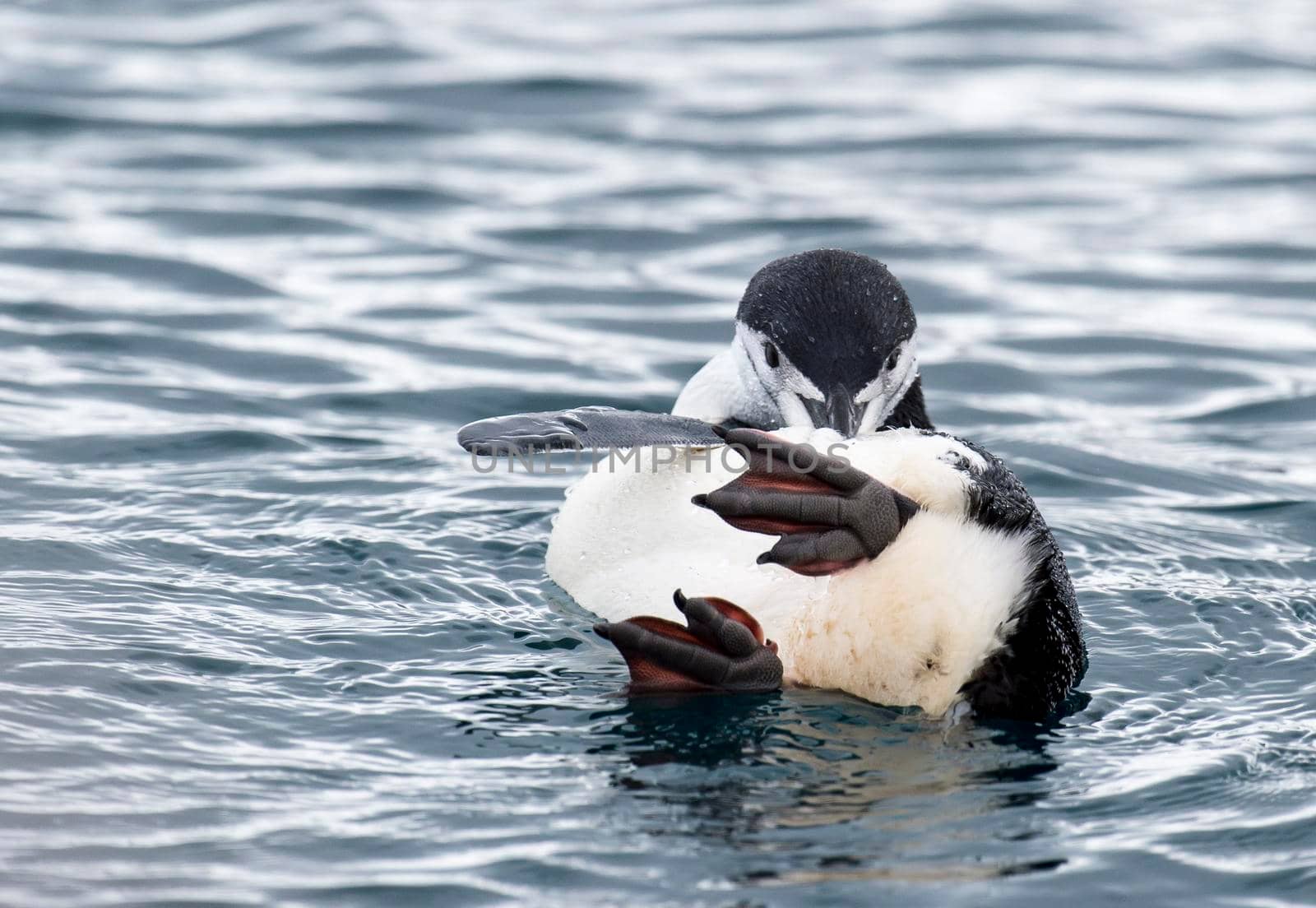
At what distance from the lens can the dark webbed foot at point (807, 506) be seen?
3898 mm

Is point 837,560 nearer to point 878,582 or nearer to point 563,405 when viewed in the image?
point 878,582

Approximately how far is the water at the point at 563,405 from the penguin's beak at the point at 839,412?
2.39 feet

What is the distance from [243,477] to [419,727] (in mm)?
2270

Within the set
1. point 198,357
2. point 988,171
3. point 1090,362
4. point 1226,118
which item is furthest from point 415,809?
point 1226,118

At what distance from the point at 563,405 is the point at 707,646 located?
3334 millimetres

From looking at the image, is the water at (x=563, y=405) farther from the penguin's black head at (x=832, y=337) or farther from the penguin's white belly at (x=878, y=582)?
the penguin's black head at (x=832, y=337)

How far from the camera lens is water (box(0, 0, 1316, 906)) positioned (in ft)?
11.9

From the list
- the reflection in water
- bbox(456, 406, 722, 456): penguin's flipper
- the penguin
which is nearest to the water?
the reflection in water

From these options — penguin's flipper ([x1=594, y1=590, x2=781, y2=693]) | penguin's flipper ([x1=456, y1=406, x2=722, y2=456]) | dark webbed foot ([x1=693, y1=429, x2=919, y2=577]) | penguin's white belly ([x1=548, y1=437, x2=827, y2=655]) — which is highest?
penguin's flipper ([x1=456, y1=406, x2=722, y2=456])

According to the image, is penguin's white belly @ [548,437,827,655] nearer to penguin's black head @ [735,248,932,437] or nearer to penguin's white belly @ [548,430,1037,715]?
penguin's white belly @ [548,430,1037,715]

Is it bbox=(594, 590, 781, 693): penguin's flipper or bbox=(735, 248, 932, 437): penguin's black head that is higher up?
bbox=(735, 248, 932, 437): penguin's black head

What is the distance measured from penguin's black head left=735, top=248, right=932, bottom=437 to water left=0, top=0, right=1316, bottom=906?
808 millimetres

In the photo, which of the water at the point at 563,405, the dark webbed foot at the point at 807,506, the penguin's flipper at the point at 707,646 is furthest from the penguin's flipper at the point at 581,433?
the water at the point at 563,405

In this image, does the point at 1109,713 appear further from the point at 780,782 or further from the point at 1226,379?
the point at 1226,379
